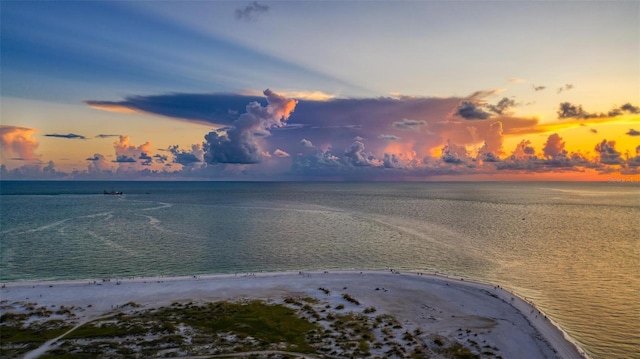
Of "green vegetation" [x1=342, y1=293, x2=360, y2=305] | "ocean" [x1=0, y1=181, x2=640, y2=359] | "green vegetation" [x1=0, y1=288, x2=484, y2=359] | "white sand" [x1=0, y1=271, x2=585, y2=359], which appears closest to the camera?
"green vegetation" [x1=0, y1=288, x2=484, y2=359]

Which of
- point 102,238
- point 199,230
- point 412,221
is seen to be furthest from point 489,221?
point 102,238

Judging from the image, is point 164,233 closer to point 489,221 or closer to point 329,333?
point 329,333

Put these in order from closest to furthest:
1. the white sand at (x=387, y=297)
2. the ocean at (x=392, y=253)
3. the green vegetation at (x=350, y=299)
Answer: the white sand at (x=387, y=297), the green vegetation at (x=350, y=299), the ocean at (x=392, y=253)

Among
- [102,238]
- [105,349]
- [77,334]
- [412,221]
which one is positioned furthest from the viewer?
[412,221]

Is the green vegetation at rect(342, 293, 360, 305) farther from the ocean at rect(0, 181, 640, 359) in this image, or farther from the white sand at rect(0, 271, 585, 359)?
the ocean at rect(0, 181, 640, 359)

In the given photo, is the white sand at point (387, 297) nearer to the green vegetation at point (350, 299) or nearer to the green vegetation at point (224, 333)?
the green vegetation at point (350, 299)

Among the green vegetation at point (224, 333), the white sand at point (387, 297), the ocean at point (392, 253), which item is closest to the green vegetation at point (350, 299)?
the white sand at point (387, 297)

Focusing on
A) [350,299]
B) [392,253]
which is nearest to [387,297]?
[350,299]

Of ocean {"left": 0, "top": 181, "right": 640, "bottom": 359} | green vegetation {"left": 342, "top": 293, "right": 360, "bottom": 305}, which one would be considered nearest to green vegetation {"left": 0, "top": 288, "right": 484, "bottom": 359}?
green vegetation {"left": 342, "top": 293, "right": 360, "bottom": 305}
